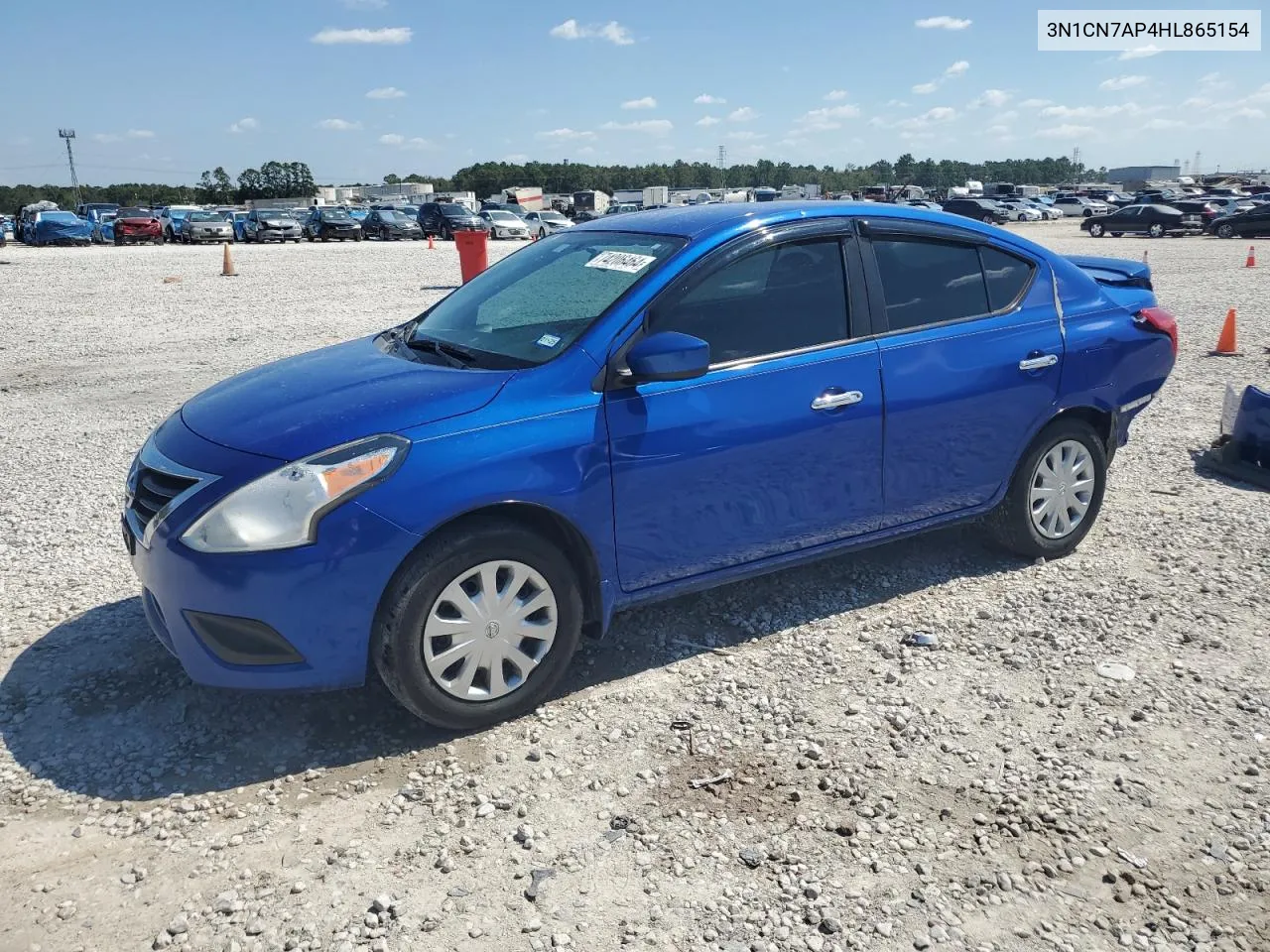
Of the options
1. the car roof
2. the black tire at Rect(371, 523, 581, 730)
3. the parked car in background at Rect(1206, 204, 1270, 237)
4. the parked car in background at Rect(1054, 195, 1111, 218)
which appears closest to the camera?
the black tire at Rect(371, 523, 581, 730)

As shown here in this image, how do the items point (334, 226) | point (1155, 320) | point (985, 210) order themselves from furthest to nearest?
point (985, 210) → point (334, 226) → point (1155, 320)

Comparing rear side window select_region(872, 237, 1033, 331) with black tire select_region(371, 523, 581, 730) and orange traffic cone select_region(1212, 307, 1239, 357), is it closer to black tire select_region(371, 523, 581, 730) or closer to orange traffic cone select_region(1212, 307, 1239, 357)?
black tire select_region(371, 523, 581, 730)

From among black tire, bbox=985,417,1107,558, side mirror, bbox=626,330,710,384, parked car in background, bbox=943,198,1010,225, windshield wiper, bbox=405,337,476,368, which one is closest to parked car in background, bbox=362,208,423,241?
parked car in background, bbox=943,198,1010,225

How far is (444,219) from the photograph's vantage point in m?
42.2

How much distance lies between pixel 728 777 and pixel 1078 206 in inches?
2809

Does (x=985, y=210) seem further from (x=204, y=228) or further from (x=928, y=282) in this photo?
(x=928, y=282)

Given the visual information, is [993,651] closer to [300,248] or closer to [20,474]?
[20,474]

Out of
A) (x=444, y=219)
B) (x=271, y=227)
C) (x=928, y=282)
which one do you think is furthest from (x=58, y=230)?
(x=928, y=282)

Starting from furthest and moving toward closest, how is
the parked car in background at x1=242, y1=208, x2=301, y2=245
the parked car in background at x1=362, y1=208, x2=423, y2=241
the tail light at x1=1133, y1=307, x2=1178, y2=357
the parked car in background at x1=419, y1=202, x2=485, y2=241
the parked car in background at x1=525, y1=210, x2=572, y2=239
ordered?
the parked car in background at x1=525, y1=210, x2=572, y2=239 → the parked car in background at x1=362, y1=208, x2=423, y2=241 → the parked car in background at x1=419, y1=202, x2=485, y2=241 → the parked car in background at x1=242, y1=208, x2=301, y2=245 → the tail light at x1=1133, y1=307, x2=1178, y2=357

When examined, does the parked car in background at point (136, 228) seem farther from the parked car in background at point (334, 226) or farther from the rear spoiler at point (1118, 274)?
the rear spoiler at point (1118, 274)

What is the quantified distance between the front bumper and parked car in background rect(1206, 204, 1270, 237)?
41816mm

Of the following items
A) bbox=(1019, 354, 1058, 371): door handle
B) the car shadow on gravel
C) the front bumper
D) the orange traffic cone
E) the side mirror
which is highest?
the side mirror

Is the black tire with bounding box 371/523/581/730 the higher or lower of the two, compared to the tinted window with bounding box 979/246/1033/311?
lower

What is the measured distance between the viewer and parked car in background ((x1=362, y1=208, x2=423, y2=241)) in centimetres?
4269
